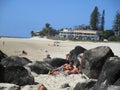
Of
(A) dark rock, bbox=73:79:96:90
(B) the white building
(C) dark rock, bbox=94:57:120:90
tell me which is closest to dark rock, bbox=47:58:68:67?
(A) dark rock, bbox=73:79:96:90

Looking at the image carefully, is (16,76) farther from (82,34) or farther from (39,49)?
(82,34)

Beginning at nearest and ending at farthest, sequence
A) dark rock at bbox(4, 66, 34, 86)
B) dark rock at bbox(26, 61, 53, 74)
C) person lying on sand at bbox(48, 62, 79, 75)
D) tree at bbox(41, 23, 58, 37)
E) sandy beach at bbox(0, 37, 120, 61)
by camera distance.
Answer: dark rock at bbox(4, 66, 34, 86)
person lying on sand at bbox(48, 62, 79, 75)
dark rock at bbox(26, 61, 53, 74)
sandy beach at bbox(0, 37, 120, 61)
tree at bbox(41, 23, 58, 37)

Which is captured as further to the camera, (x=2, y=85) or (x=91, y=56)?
(x=91, y=56)

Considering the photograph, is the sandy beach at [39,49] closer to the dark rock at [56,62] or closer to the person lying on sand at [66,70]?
the dark rock at [56,62]

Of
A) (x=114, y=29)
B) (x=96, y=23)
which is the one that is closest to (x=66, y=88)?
(x=114, y=29)

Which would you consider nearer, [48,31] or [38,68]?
[38,68]

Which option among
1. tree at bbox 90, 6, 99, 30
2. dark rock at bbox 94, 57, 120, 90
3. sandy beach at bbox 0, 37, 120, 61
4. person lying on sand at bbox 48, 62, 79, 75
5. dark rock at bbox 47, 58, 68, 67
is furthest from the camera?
tree at bbox 90, 6, 99, 30

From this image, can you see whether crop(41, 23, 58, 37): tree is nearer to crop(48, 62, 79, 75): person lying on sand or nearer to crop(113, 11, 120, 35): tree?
crop(113, 11, 120, 35): tree

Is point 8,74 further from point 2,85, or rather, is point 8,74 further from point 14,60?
point 14,60

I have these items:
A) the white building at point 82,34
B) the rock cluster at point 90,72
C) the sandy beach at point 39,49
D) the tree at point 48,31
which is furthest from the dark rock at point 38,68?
the tree at point 48,31

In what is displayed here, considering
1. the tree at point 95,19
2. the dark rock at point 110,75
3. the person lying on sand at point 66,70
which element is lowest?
the person lying on sand at point 66,70

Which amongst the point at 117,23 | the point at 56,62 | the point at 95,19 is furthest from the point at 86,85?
the point at 95,19

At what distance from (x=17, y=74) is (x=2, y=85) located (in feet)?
7.06

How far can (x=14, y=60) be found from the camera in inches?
594
